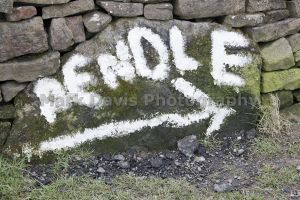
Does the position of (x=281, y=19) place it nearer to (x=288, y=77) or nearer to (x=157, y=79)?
(x=288, y=77)

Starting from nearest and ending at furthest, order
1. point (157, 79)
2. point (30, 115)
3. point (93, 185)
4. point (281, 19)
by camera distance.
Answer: point (93, 185) → point (30, 115) → point (157, 79) → point (281, 19)

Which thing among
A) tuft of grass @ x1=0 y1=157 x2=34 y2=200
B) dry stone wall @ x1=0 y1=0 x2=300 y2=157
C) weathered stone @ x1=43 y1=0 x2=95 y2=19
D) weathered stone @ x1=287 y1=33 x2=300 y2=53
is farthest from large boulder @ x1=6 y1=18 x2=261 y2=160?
weathered stone @ x1=287 y1=33 x2=300 y2=53

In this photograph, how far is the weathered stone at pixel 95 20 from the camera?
351cm

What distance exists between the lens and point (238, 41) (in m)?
3.91

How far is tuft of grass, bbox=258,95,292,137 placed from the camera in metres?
3.96

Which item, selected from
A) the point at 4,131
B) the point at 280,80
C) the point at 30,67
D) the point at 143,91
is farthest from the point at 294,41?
the point at 4,131

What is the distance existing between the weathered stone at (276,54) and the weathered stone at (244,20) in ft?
0.82

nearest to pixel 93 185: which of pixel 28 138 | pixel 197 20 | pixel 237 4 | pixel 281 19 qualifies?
pixel 28 138

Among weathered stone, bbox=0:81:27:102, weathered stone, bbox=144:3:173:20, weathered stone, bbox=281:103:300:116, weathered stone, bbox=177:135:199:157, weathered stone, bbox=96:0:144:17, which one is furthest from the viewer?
weathered stone, bbox=281:103:300:116

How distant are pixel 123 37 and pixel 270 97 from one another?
4.59 feet

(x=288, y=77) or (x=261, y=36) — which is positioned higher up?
(x=261, y=36)

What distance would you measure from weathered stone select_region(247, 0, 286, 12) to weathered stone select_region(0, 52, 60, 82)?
1.60 m

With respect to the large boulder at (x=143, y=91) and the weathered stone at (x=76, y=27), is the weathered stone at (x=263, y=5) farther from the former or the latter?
the weathered stone at (x=76, y=27)

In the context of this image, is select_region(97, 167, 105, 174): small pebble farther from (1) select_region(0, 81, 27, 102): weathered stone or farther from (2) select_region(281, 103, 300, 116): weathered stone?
(2) select_region(281, 103, 300, 116): weathered stone
